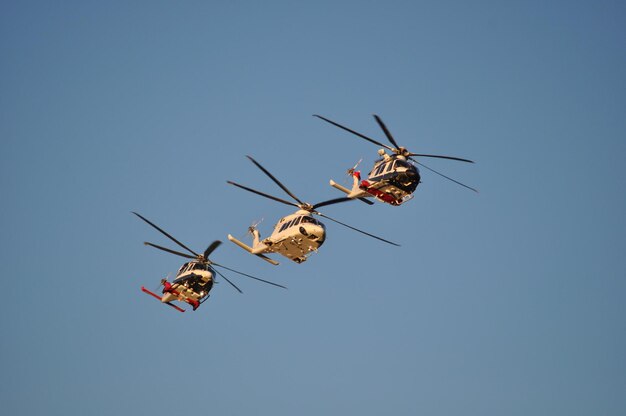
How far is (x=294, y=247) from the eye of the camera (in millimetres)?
64875

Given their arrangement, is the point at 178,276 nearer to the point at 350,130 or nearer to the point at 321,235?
the point at 321,235

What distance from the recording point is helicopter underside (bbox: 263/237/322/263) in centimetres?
6400

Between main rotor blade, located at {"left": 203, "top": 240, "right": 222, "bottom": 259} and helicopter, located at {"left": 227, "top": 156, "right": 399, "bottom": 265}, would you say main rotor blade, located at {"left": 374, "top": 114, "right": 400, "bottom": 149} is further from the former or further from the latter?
main rotor blade, located at {"left": 203, "top": 240, "right": 222, "bottom": 259}

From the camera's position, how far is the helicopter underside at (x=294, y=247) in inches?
2520

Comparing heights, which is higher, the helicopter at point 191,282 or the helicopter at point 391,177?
the helicopter at point 391,177

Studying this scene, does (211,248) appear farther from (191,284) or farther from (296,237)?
(296,237)

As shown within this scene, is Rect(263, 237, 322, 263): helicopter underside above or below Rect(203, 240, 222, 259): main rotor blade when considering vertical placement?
above

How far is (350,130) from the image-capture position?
63656mm

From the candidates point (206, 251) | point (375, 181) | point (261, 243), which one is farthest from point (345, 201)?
point (206, 251)

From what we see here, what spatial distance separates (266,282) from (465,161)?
17.5 metres

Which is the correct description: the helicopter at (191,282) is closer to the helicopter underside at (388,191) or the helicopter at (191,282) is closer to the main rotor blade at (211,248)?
the main rotor blade at (211,248)

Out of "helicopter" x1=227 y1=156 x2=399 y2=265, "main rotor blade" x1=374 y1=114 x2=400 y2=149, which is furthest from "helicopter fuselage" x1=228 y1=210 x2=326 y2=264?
"main rotor blade" x1=374 y1=114 x2=400 y2=149

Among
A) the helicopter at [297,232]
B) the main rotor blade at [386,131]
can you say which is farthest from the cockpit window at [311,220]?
the main rotor blade at [386,131]

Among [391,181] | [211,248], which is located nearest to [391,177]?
[391,181]
